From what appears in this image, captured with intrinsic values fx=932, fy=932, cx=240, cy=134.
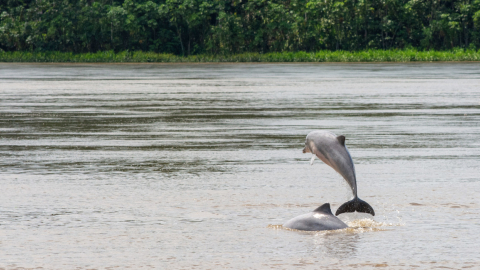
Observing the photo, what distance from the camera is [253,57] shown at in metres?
83.9

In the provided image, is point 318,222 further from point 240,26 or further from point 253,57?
point 240,26

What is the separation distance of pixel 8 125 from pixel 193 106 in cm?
694

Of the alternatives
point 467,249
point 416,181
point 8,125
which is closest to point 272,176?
point 416,181

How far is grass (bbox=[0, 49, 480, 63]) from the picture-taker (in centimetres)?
7550

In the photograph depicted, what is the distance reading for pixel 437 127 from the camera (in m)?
18.6

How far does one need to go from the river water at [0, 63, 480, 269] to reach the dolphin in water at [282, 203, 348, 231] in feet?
0.37

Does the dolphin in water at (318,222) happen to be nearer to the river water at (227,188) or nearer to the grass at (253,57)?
the river water at (227,188)

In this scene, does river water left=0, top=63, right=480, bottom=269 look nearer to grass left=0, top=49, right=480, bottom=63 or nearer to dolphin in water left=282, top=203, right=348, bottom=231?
dolphin in water left=282, top=203, right=348, bottom=231

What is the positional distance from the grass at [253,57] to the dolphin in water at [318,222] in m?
67.2

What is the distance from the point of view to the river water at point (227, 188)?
24.5 feet

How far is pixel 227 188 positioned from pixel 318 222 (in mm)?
2682

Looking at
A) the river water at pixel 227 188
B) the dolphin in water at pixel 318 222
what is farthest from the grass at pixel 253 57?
the dolphin in water at pixel 318 222

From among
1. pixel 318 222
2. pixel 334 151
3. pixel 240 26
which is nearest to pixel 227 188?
pixel 318 222

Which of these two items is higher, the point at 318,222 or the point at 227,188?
the point at 318,222
